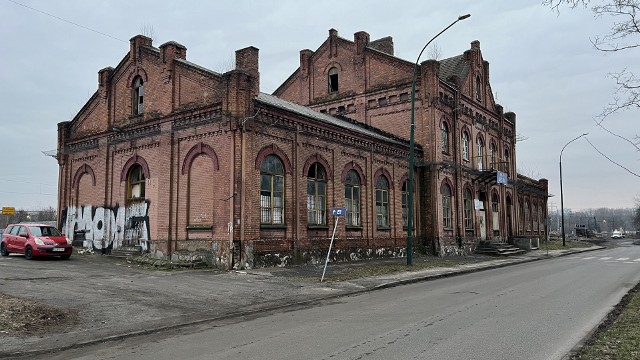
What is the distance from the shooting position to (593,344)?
735 cm

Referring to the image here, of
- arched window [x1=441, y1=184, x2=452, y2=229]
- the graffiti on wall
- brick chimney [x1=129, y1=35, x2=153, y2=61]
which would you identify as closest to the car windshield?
the graffiti on wall

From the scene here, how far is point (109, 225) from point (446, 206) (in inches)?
782

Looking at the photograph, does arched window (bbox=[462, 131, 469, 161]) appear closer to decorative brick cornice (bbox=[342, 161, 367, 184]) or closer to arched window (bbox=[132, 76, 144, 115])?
decorative brick cornice (bbox=[342, 161, 367, 184])

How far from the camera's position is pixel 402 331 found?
8.47 meters

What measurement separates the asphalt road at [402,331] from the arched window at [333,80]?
23.4m

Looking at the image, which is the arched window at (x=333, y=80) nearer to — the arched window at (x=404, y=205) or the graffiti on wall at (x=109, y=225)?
the arched window at (x=404, y=205)

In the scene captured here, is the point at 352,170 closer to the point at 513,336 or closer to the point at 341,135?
the point at 341,135

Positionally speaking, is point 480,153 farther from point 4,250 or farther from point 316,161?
point 4,250

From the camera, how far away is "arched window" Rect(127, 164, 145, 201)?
22969mm

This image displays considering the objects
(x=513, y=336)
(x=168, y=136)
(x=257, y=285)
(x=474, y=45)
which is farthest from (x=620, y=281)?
(x=474, y=45)

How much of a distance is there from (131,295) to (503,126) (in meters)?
35.2

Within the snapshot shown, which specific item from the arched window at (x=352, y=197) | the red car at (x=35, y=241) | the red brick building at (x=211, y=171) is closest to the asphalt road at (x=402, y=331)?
the red brick building at (x=211, y=171)

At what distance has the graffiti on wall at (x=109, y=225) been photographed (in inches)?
873

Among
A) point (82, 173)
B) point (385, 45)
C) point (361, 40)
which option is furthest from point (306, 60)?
point (82, 173)
